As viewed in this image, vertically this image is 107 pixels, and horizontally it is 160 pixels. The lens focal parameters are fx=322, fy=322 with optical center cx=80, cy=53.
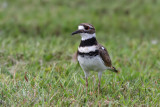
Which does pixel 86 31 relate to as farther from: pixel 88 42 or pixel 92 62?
pixel 92 62

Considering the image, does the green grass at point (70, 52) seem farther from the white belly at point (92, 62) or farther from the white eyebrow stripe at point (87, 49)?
the white eyebrow stripe at point (87, 49)

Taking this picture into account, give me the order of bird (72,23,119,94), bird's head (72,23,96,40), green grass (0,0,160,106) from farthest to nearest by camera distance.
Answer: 1. bird's head (72,23,96,40)
2. bird (72,23,119,94)
3. green grass (0,0,160,106)

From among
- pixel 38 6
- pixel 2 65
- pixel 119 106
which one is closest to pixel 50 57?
pixel 2 65

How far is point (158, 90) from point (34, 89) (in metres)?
1.77

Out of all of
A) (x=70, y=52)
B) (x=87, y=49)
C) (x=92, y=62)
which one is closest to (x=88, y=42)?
(x=87, y=49)

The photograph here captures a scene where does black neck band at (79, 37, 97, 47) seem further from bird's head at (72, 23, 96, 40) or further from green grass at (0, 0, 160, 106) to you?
green grass at (0, 0, 160, 106)

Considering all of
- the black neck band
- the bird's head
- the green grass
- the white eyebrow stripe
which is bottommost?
the green grass

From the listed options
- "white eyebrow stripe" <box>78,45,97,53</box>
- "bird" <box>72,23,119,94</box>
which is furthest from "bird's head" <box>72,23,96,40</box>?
"white eyebrow stripe" <box>78,45,97,53</box>

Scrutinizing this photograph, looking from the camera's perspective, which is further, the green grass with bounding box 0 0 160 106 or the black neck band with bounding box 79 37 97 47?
the black neck band with bounding box 79 37 97 47

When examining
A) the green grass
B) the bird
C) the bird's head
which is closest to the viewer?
the green grass

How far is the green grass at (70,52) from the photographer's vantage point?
425 cm

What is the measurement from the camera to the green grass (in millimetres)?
4250

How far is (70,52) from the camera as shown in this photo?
259 inches

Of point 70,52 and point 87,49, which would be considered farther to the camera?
point 70,52
